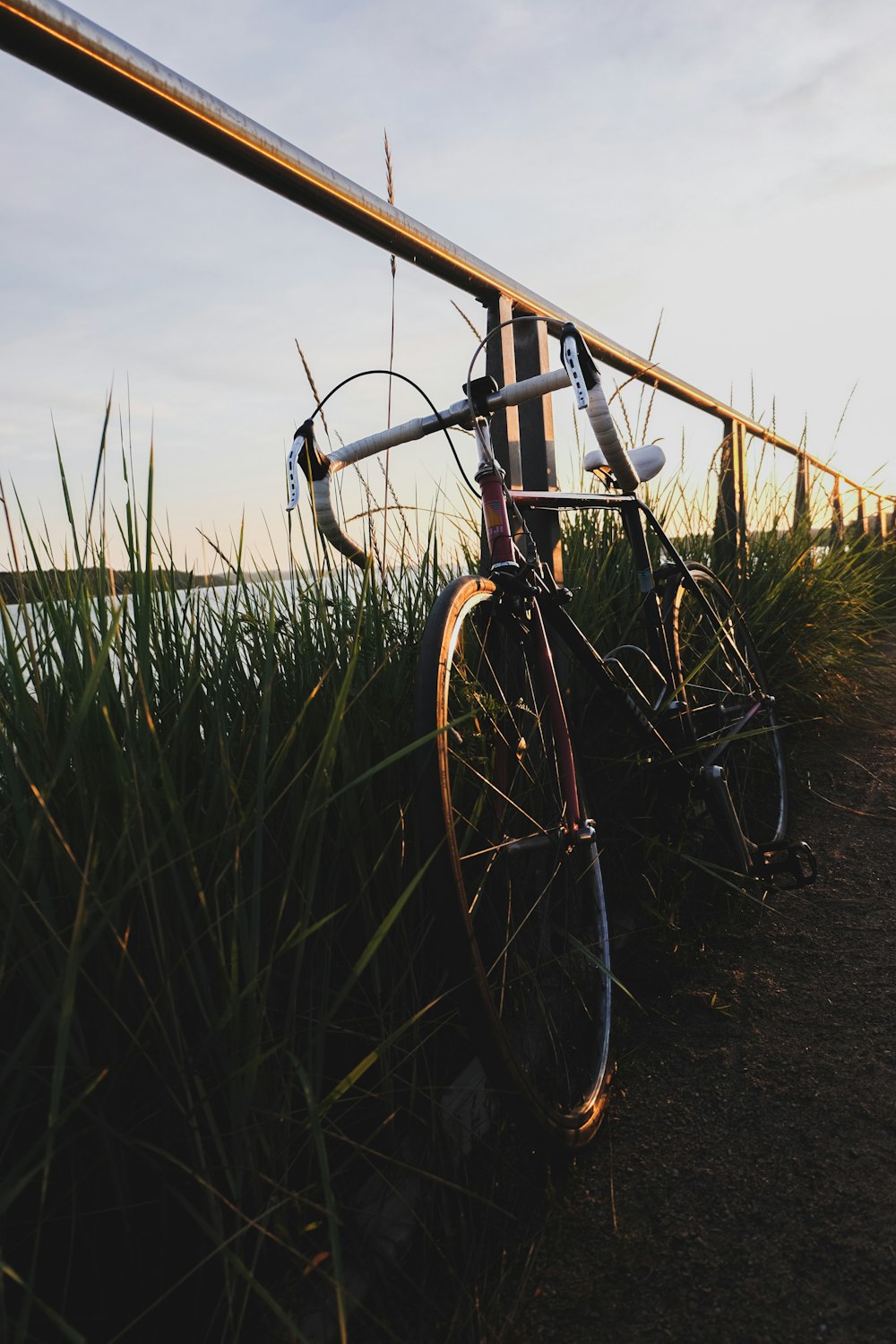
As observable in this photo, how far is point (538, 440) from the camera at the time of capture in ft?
8.50

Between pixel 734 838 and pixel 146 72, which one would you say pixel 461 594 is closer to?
pixel 146 72

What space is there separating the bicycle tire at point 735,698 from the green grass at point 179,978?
1200 mm

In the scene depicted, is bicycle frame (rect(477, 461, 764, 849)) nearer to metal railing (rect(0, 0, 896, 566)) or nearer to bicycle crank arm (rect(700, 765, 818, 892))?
bicycle crank arm (rect(700, 765, 818, 892))

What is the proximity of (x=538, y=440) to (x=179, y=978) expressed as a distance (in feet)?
6.07

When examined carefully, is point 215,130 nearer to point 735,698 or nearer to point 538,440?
point 538,440

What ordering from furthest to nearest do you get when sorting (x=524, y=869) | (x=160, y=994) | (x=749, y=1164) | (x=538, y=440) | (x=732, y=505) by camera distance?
(x=732, y=505), (x=538, y=440), (x=524, y=869), (x=749, y=1164), (x=160, y=994)

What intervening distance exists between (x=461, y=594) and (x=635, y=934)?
1.12m

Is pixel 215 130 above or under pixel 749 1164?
above

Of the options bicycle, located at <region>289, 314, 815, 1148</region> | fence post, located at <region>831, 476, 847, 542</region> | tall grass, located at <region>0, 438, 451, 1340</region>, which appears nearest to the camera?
tall grass, located at <region>0, 438, 451, 1340</region>

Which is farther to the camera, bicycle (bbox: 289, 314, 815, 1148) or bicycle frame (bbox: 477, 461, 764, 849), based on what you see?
bicycle frame (bbox: 477, 461, 764, 849)

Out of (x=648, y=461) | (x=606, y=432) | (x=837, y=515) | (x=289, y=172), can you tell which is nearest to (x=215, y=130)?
(x=289, y=172)

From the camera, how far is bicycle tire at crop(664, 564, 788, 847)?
256 centimetres

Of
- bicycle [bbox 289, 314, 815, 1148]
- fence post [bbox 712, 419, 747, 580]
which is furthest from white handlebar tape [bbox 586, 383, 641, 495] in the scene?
fence post [bbox 712, 419, 747, 580]

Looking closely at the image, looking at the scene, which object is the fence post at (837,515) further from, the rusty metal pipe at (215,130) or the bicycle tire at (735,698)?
the rusty metal pipe at (215,130)
